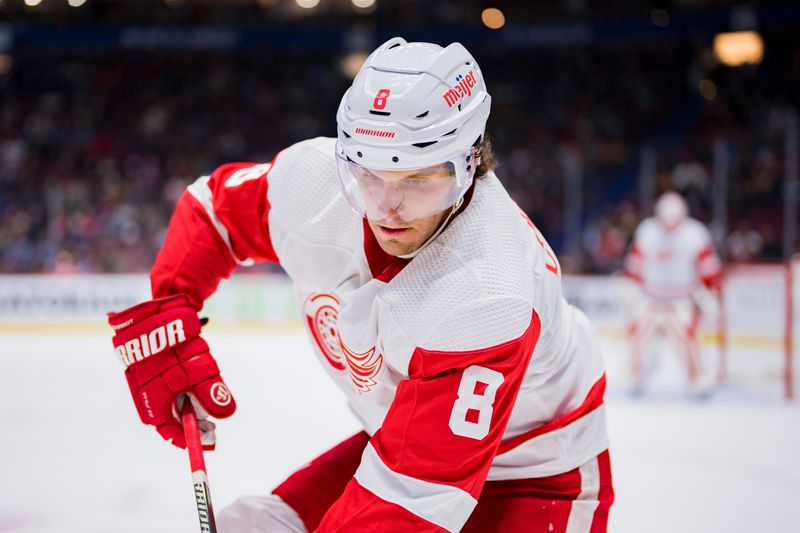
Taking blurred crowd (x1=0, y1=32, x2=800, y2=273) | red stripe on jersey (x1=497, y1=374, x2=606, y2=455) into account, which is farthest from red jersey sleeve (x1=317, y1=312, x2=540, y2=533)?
blurred crowd (x1=0, y1=32, x2=800, y2=273)

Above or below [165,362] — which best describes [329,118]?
above

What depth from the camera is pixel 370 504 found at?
1.34 m

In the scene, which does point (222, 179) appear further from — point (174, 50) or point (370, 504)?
point (174, 50)

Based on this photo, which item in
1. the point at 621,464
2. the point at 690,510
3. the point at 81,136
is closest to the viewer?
the point at 690,510

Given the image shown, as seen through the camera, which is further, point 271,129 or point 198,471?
point 271,129

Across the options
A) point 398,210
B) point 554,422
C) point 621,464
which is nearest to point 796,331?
point 621,464

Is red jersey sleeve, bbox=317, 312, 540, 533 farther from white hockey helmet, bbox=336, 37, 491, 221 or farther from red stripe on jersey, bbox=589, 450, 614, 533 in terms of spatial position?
red stripe on jersey, bbox=589, 450, 614, 533

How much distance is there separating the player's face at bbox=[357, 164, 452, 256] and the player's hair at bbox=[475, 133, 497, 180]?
6.4 inches

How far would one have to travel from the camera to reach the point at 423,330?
1.37 metres

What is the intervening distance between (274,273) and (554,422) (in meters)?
7.26

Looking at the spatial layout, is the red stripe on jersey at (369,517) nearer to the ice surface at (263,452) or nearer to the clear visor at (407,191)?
the clear visor at (407,191)

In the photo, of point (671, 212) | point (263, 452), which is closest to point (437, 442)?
point (263, 452)

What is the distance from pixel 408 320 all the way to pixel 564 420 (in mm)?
541

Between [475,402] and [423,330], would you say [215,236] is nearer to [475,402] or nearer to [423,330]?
[423,330]
